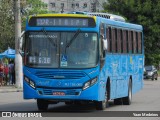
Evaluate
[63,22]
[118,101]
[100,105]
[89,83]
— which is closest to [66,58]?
[89,83]

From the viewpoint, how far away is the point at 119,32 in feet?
68.9

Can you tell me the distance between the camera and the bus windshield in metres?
17.4

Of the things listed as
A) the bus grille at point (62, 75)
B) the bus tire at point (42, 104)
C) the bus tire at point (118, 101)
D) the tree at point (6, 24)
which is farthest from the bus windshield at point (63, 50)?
the tree at point (6, 24)

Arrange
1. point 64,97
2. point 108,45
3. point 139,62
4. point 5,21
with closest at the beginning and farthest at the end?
point 64,97 < point 108,45 < point 139,62 < point 5,21

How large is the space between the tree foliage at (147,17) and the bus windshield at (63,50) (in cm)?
4594

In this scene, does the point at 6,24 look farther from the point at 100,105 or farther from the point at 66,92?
the point at 66,92

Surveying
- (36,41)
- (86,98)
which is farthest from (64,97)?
(36,41)

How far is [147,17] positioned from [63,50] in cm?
4739

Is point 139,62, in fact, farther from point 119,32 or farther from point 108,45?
point 108,45

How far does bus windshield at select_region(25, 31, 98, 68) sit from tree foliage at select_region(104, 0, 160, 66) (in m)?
45.9

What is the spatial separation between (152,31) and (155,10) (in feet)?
8.13

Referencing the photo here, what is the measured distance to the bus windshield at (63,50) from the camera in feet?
57.1

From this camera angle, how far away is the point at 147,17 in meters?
64.0

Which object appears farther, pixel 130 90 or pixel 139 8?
pixel 139 8
